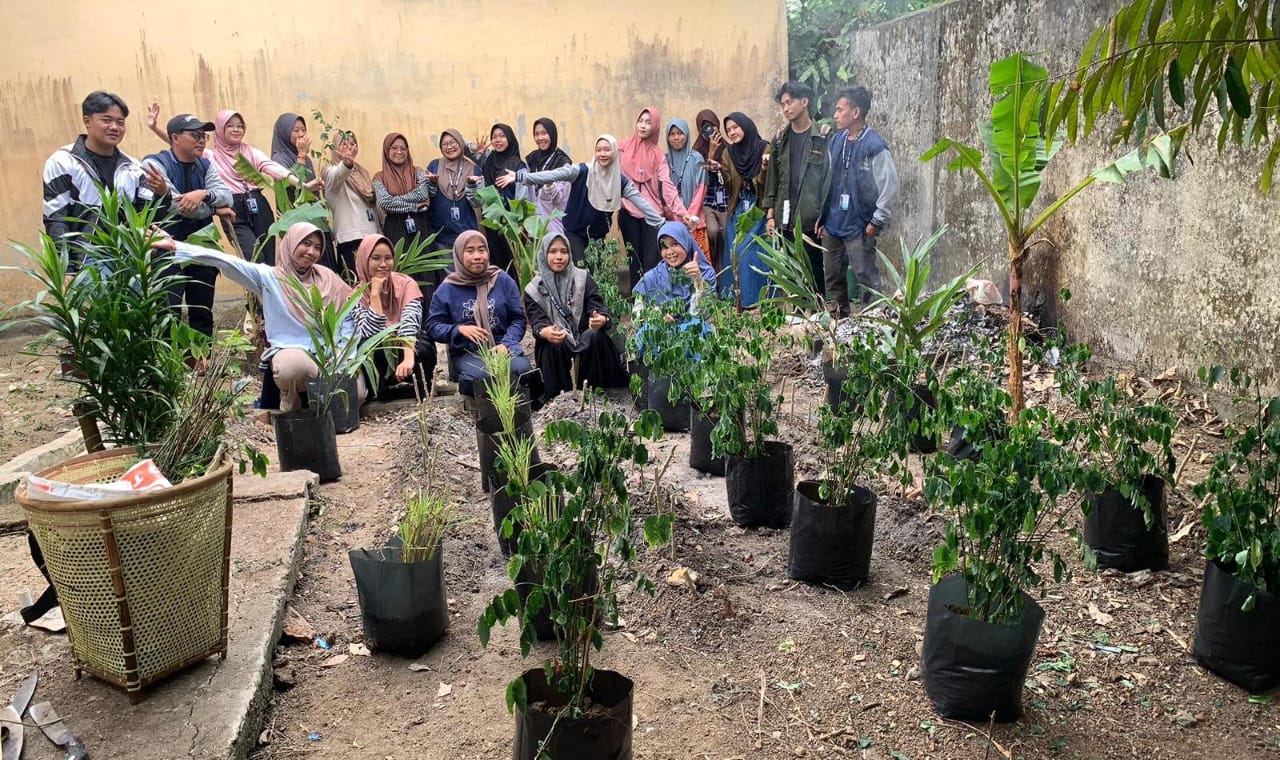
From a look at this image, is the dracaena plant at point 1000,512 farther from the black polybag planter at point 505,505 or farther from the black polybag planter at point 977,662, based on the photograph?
the black polybag planter at point 505,505

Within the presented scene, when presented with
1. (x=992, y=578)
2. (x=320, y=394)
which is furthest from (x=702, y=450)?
(x=992, y=578)

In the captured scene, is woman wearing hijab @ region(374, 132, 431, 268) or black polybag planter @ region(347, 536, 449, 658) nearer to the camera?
black polybag planter @ region(347, 536, 449, 658)

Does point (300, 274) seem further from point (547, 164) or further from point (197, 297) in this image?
point (547, 164)

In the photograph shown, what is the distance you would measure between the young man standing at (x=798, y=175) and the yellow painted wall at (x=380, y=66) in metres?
2.57

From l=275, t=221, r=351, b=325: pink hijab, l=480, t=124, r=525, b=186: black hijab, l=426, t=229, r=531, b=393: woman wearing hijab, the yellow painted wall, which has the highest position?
the yellow painted wall

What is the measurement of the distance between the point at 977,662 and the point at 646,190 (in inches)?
249

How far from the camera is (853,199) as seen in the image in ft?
25.2

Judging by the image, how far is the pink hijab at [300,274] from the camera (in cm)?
571

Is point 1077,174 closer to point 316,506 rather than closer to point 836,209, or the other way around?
point 836,209

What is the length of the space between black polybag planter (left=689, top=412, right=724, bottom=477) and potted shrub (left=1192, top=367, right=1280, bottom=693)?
2308mm

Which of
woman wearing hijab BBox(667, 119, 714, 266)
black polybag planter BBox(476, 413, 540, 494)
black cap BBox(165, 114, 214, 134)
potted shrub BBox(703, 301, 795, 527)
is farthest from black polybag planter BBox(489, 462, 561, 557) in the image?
woman wearing hijab BBox(667, 119, 714, 266)

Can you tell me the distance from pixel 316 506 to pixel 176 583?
1.82 meters

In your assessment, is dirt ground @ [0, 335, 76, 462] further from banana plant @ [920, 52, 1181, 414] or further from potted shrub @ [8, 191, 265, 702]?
banana plant @ [920, 52, 1181, 414]

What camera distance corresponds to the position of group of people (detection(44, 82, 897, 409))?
5824 mm
